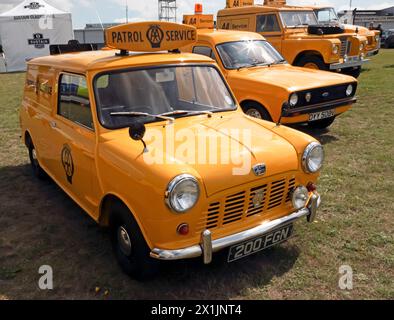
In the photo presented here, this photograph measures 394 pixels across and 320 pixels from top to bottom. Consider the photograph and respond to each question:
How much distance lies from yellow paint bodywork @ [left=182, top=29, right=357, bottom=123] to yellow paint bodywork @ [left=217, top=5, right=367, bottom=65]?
10.9 ft

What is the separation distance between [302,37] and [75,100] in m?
8.53

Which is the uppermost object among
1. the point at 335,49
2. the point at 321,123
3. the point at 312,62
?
the point at 335,49

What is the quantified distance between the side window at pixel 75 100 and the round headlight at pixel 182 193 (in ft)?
4.12

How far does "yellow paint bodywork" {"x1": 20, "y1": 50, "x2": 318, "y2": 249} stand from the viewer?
2.75 metres

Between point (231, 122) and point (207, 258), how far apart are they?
4.75 ft

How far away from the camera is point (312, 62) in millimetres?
10602

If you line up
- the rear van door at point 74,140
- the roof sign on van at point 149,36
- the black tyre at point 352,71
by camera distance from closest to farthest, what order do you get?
the rear van door at point 74,140 → the roof sign on van at point 149,36 → the black tyre at point 352,71

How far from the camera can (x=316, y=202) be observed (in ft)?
11.1

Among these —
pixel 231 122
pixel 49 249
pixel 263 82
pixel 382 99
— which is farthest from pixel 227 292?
pixel 382 99

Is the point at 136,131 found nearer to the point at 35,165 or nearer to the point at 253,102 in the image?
the point at 35,165

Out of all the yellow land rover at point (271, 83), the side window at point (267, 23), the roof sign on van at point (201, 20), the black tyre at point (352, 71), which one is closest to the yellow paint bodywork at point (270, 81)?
the yellow land rover at point (271, 83)

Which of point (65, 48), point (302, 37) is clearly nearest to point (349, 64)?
point (302, 37)

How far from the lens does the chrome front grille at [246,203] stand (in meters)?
2.87

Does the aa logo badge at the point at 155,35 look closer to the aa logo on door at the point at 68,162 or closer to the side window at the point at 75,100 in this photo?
the side window at the point at 75,100
